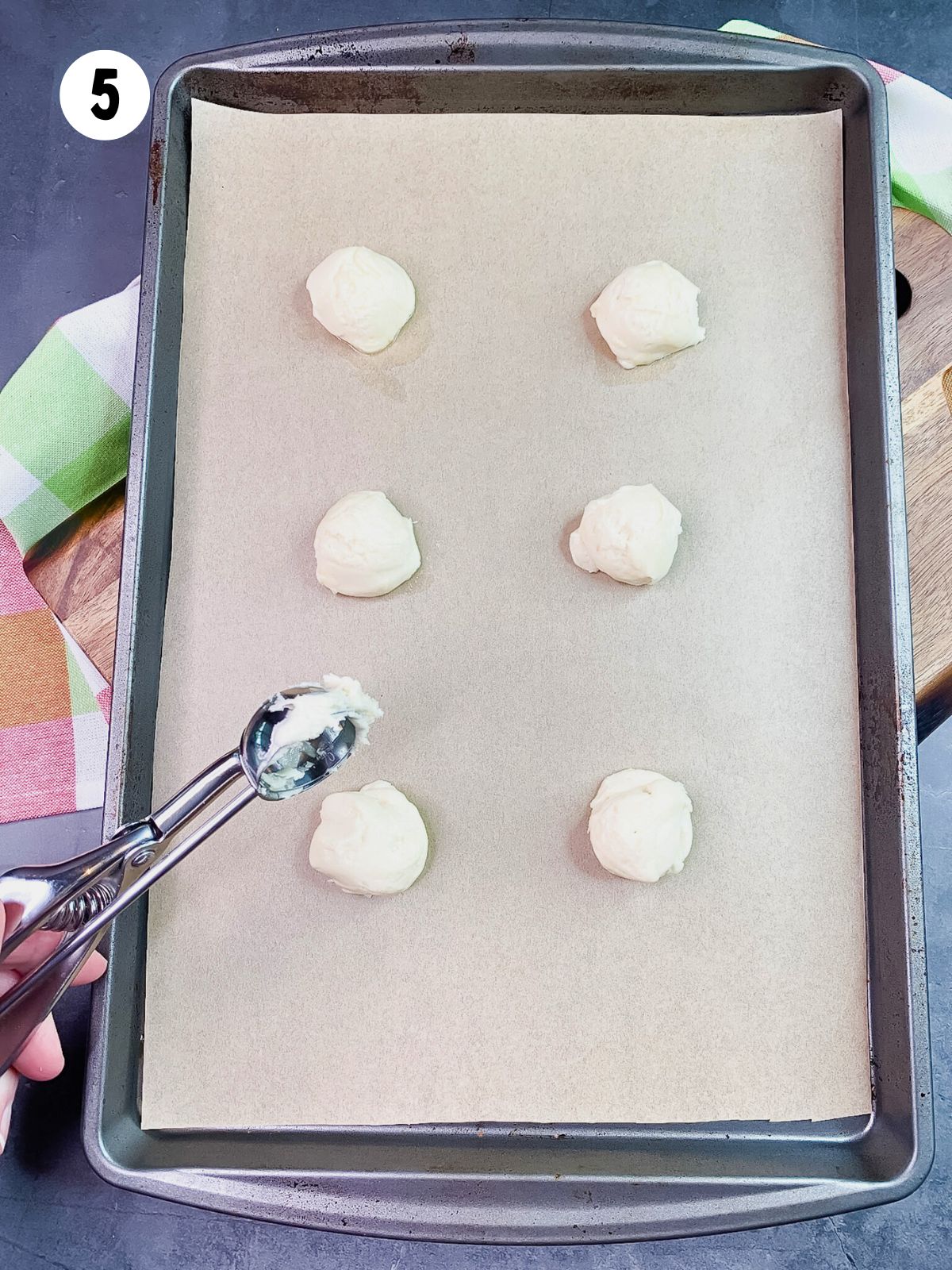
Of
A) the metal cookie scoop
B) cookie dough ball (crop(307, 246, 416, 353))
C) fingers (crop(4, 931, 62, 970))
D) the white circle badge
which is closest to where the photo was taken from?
the metal cookie scoop

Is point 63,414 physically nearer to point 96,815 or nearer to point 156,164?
point 156,164

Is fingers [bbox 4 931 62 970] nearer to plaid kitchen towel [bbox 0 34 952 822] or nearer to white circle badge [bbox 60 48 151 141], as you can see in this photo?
plaid kitchen towel [bbox 0 34 952 822]

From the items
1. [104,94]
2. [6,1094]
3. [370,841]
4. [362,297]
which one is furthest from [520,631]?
[104,94]

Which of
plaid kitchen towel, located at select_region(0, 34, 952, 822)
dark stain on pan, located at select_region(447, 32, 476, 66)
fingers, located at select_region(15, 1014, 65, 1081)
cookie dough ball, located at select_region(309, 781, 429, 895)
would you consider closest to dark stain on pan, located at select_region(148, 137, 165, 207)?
plaid kitchen towel, located at select_region(0, 34, 952, 822)

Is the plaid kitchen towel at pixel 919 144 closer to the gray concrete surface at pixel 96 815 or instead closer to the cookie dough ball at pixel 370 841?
the gray concrete surface at pixel 96 815

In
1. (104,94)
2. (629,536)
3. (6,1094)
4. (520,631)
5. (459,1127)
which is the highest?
(104,94)

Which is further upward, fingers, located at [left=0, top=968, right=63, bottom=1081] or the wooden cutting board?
the wooden cutting board
